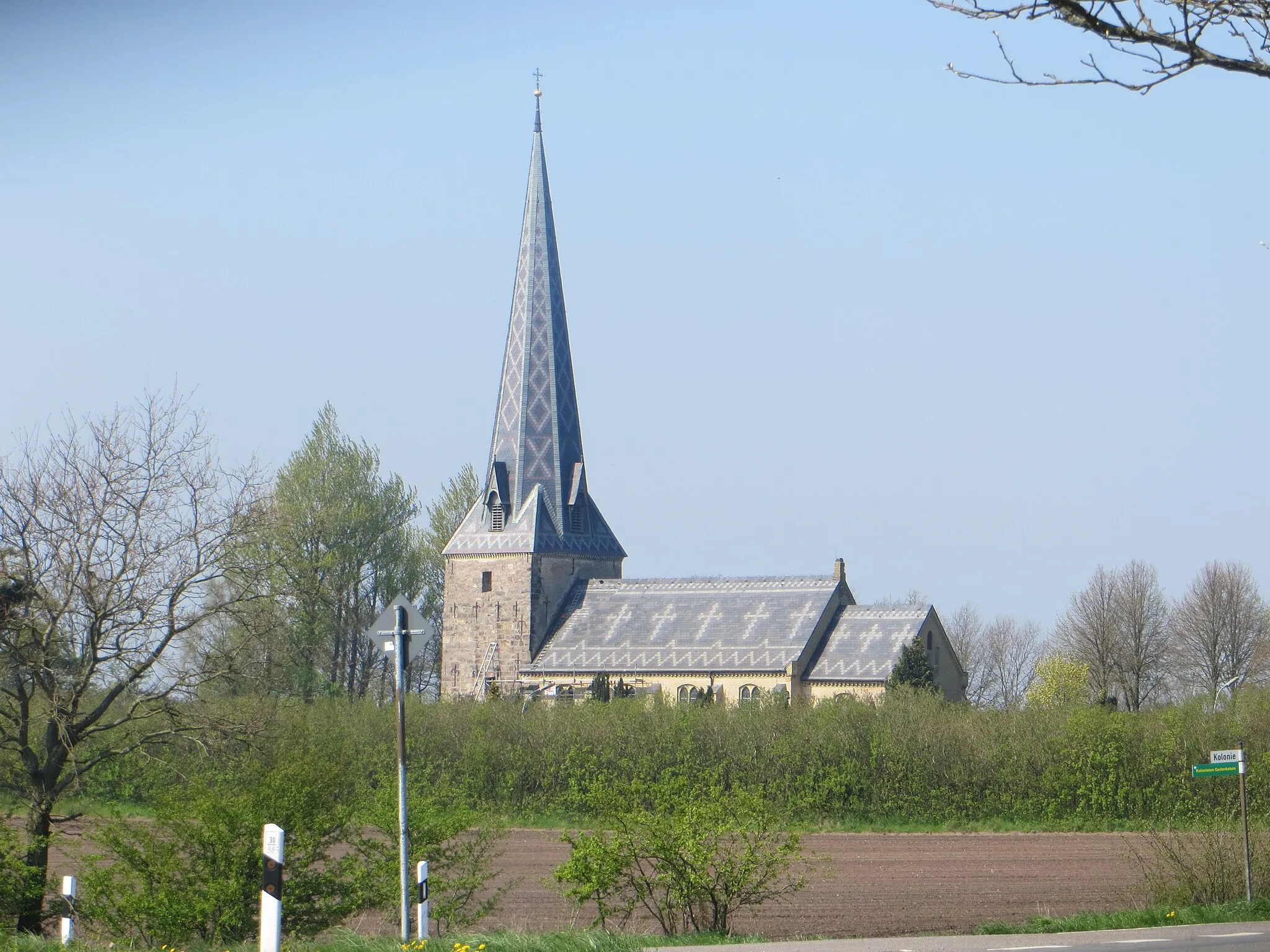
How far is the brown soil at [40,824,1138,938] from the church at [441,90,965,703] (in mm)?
24555

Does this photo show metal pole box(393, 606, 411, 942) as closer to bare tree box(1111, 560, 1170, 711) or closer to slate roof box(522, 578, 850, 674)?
slate roof box(522, 578, 850, 674)

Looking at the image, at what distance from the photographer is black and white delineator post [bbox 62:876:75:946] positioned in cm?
1705

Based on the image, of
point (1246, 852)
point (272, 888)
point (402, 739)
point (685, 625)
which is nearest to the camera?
point (272, 888)

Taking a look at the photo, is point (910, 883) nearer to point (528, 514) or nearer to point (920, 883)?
point (920, 883)

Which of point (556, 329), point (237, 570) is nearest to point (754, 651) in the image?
point (556, 329)

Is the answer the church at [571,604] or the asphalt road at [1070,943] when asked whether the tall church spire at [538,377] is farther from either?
the asphalt road at [1070,943]

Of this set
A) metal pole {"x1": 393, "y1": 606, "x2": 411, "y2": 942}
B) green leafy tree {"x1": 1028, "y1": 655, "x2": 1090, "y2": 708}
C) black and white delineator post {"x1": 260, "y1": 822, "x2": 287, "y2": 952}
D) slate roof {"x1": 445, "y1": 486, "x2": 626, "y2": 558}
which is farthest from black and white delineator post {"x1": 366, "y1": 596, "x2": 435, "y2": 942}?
green leafy tree {"x1": 1028, "y1": 655, "x2": 1090, "y2": 708}

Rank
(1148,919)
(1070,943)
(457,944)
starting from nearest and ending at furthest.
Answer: (457,944) → (1070,943) → (1148,919)

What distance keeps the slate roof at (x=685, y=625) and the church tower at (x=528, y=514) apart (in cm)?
153

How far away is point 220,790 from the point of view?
1803 cm

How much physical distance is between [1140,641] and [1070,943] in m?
72.7

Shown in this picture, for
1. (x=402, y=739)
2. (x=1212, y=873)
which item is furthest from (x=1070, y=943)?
(x=402, y=739)

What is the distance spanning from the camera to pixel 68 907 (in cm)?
1773

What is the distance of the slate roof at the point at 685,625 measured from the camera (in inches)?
2510
